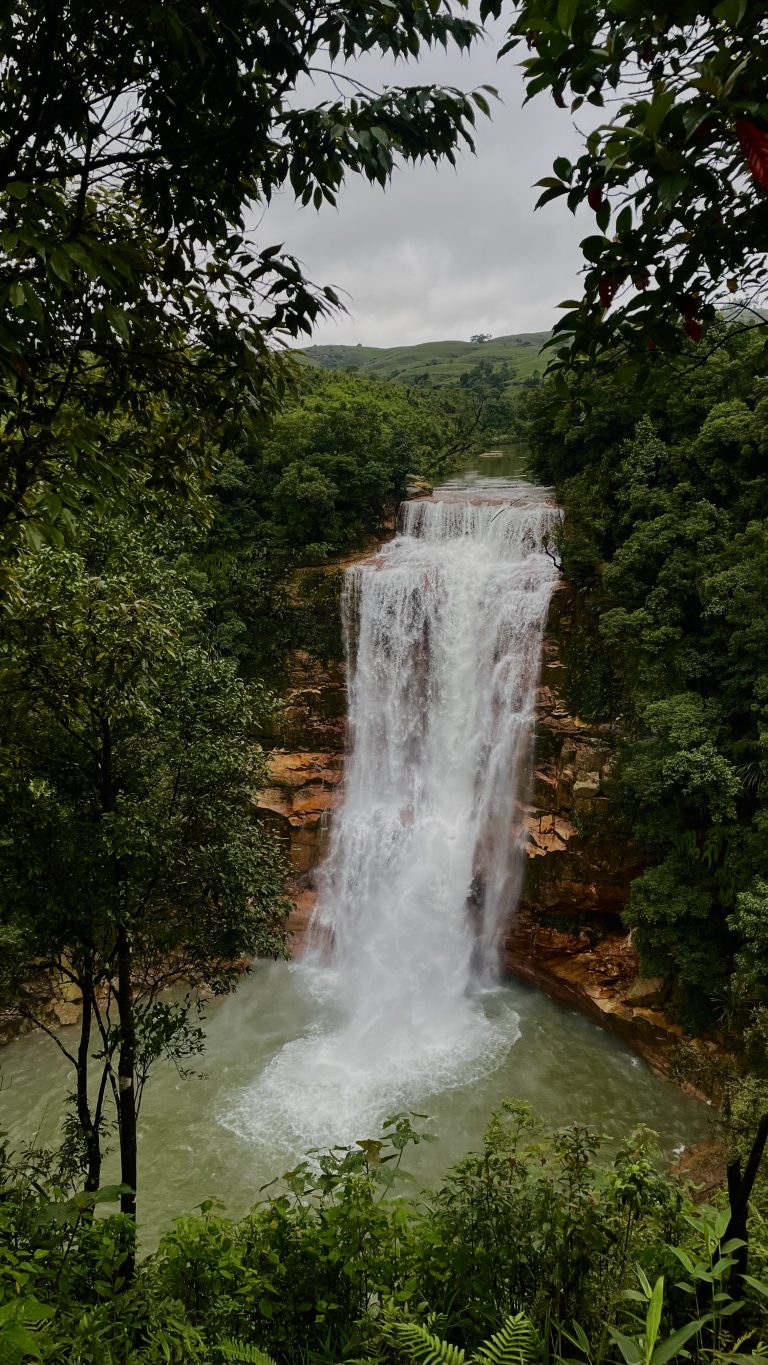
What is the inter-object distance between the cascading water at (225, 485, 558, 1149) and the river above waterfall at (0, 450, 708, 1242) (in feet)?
0.15

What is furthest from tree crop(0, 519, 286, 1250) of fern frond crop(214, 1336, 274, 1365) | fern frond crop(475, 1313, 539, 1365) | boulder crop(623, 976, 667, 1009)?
boulder crop(623, 976, 667, 1009)

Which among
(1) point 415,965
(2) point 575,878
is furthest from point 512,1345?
(1) point 415,965

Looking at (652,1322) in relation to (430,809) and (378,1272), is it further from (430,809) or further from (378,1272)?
(430,809)

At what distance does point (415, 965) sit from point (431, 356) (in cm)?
11142

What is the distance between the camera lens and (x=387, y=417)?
25219mm

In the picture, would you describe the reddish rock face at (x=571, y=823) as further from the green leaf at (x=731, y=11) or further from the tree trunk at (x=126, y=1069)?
the green leaf at (x=731, y=11)

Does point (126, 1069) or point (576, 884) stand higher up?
point (126, 1069)

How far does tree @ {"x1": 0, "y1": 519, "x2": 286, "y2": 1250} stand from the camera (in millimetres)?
4711

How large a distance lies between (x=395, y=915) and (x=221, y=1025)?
430 cm

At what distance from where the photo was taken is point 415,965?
47.6 ft

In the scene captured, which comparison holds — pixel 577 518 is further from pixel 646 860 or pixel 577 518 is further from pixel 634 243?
pixel 634 243

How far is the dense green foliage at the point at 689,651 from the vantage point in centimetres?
1066

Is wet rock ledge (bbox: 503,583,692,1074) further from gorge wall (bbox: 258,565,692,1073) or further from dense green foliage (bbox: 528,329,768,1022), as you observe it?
dense green foliage (bbox: 528,329,768,1022)

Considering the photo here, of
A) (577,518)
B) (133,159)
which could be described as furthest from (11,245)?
(577,518)
